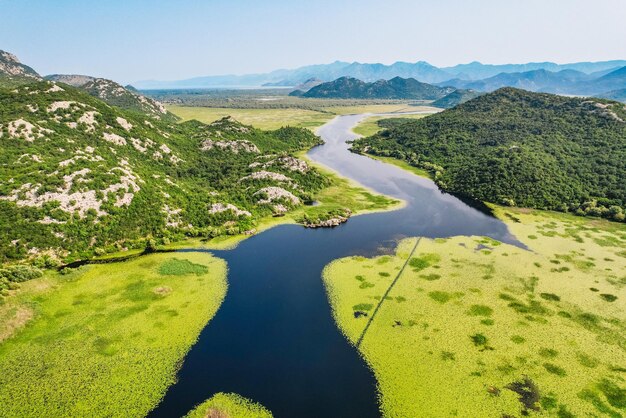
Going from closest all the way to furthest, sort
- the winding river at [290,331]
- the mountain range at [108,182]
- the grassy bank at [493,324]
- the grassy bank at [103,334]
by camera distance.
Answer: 1. the grassy bank at [103,334]
2. the grassy bank at [493,324]
3. the winding river at [290,331]
4. the mountain range at [108,182]

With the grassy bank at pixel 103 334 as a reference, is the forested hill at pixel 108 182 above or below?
above

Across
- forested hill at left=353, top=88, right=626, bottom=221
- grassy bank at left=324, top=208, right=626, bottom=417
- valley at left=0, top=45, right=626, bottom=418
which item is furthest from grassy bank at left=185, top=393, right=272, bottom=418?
forested hill at left=353, top=88, right=626, bottom=221

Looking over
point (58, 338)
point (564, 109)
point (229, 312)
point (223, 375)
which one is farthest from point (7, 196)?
point (564, 109)

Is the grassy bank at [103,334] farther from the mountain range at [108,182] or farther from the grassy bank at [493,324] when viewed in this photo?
the grassy bank at [493,324]

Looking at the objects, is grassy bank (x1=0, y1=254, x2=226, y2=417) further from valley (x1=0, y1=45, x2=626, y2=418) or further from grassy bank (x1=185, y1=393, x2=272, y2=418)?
grassy bank (x1=185, y1=393, x2=272, y2=418)

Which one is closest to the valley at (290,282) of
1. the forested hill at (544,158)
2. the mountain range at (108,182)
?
the mountain range at (108,182)

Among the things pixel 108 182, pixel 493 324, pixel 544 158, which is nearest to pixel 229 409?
pixel 493 324
